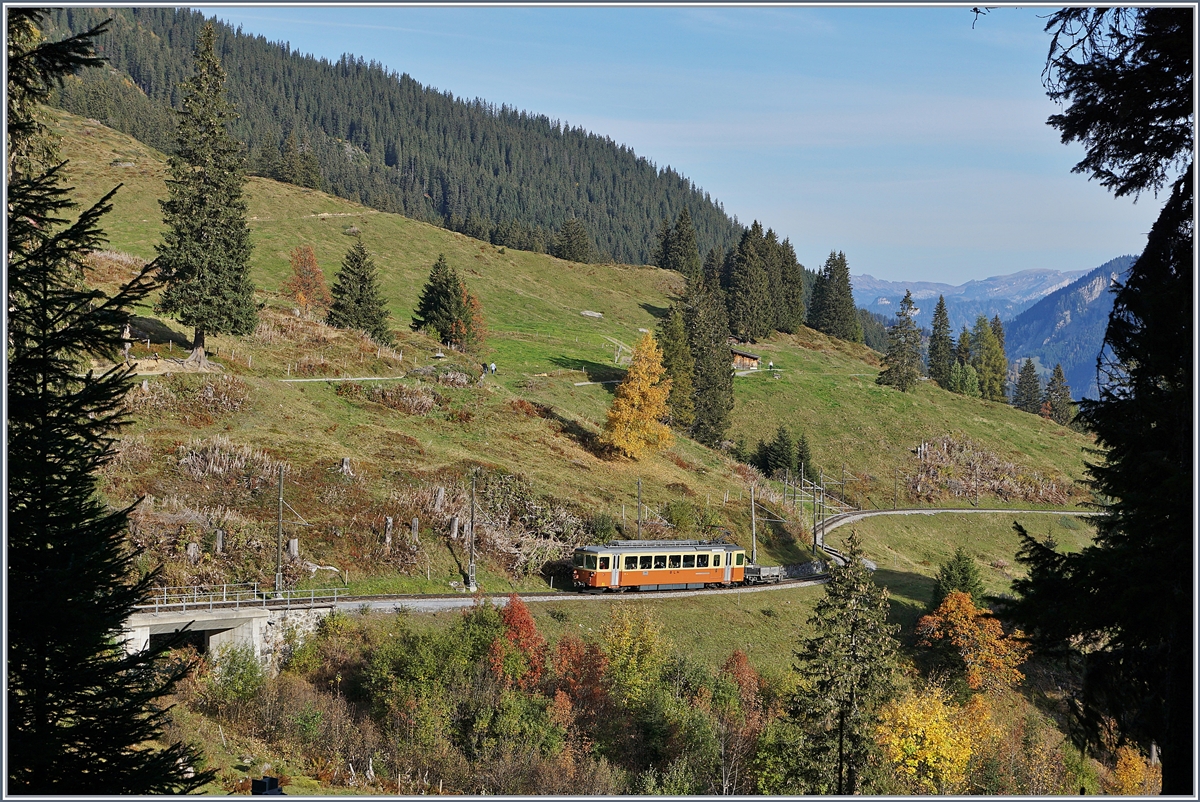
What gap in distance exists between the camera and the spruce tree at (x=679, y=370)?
9156 cm

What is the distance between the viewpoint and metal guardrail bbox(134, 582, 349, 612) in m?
38.2

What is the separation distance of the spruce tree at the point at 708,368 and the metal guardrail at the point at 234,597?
57.4 m

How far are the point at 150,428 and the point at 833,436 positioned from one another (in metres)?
75.3

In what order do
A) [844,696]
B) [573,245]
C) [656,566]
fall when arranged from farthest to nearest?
[573,245]
[656,566]
[844,696]

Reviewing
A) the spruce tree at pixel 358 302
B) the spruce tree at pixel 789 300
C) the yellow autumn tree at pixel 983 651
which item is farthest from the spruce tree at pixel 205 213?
the spruce tree at pixel 789 300

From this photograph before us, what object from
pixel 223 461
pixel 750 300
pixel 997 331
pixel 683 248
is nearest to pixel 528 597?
pixel 223 461

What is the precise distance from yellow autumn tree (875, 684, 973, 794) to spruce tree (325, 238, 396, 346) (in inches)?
2228

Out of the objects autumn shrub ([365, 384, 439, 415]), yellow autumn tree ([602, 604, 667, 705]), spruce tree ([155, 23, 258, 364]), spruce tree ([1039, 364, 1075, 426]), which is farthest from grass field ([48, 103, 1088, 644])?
spruce tree ([1039, 364, 1075, 426])

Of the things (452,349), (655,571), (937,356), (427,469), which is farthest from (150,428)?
(937,356)

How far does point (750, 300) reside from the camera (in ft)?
446

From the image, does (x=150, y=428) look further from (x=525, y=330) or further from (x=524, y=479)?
(x=525, y=330)

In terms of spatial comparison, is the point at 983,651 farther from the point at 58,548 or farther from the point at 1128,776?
the point at 58,548

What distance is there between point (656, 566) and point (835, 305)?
118m

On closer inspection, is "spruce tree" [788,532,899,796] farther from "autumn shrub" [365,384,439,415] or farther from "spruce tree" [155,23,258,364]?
"spruce tree" [155,23,258,364]
